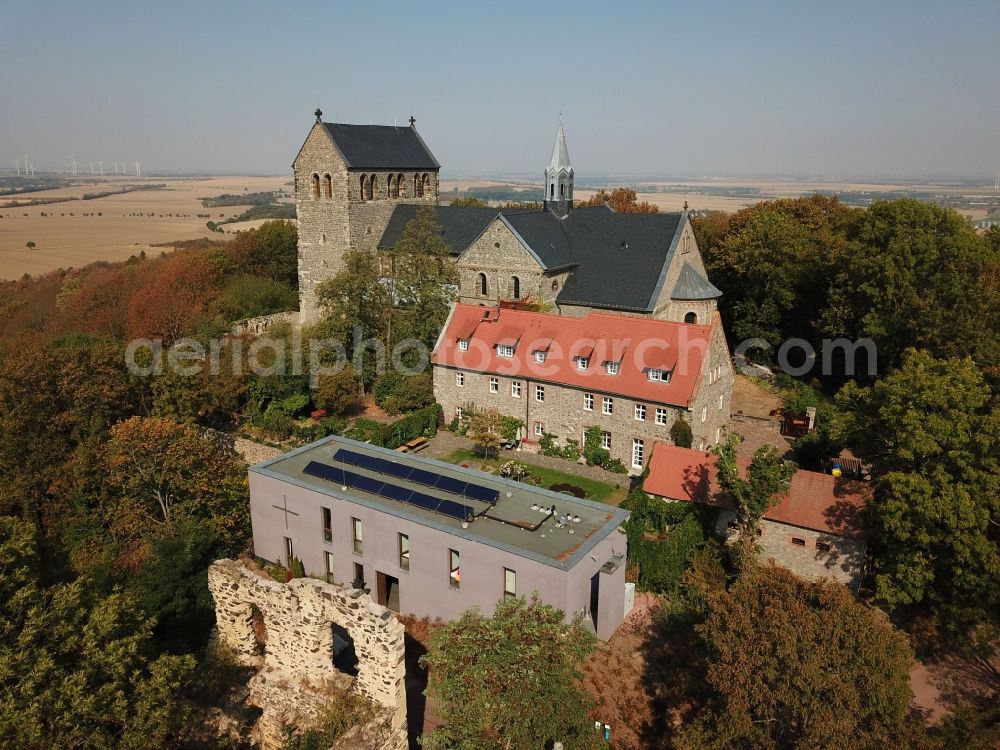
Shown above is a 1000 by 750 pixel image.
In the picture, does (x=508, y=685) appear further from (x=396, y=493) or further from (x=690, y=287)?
(x=690, y=287)

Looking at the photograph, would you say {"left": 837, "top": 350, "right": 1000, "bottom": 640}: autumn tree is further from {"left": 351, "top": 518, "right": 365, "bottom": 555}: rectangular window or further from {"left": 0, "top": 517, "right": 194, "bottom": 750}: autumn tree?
{"left": 0, "top": 517, "right": 194, "bottom": 750}: autumn tree

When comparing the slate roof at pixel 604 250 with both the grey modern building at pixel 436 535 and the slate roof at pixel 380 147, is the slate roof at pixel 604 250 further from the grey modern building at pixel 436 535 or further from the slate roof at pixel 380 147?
the grey modern building at pixel 436 535

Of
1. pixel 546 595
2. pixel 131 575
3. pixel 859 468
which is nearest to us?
pixel 546 595

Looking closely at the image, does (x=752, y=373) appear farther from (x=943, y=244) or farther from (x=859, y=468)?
(x=859, y=468)

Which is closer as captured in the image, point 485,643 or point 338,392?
point 485,643

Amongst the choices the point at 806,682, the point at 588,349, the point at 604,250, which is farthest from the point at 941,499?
the point at 604,250

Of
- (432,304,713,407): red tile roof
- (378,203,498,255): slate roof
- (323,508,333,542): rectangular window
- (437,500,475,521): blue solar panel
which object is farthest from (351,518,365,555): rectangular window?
(378,203,498,255): slate roof

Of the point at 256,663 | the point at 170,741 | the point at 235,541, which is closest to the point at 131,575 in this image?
the point at 235,541
